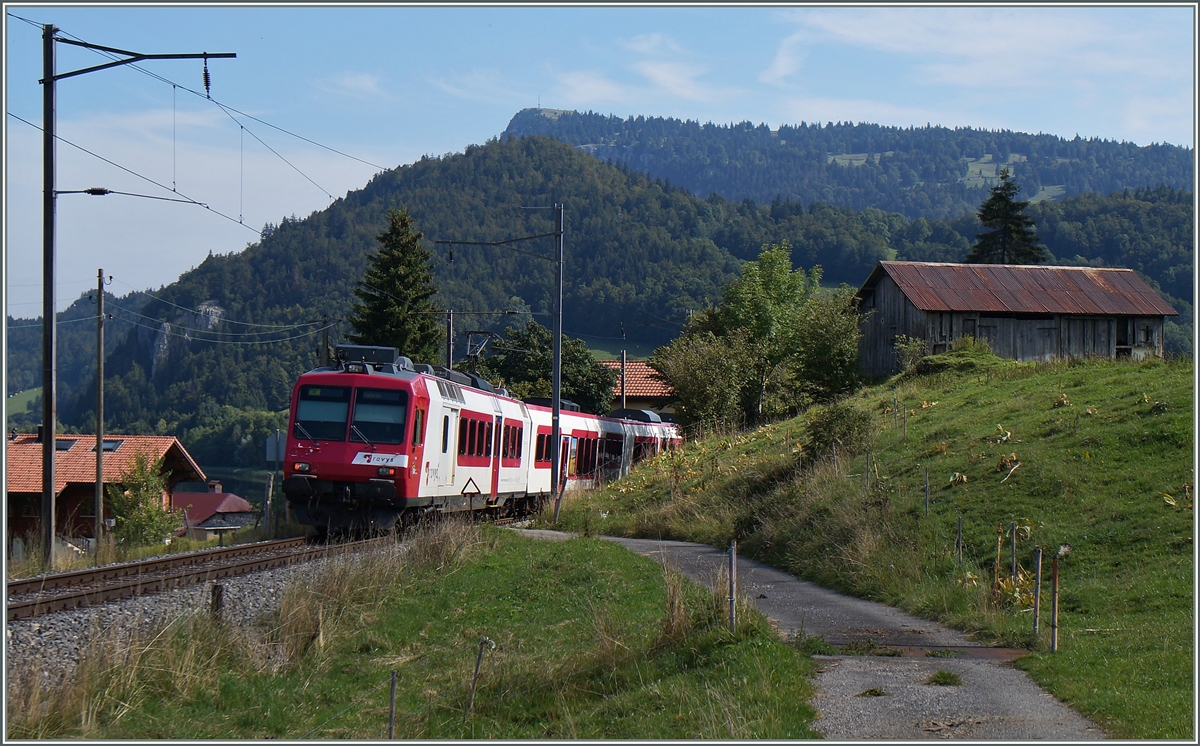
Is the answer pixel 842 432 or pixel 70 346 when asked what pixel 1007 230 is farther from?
pixel 70 346

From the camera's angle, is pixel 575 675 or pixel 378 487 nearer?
pixel 575 675

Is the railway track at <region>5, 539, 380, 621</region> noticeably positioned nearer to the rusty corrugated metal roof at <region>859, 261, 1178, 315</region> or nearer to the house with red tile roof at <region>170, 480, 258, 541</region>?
the rusty corrugated metal roof at <region>859, 261, 1178, 315</region>

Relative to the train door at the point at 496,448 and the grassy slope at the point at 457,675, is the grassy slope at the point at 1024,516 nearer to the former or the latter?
the train door at the point at 496,448

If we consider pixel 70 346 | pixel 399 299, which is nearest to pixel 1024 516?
pixel 399 299

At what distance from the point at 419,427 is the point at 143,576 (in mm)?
6215

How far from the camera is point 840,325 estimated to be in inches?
1772

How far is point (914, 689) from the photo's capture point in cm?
866

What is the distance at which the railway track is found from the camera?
12.2 meters

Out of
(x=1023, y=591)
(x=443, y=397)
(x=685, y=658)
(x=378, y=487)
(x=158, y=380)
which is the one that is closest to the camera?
(x=685, y=658)

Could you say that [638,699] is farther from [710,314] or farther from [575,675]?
[710,314]

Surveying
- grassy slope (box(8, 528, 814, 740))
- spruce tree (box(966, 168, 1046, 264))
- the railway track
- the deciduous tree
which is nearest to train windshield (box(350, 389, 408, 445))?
the railway track

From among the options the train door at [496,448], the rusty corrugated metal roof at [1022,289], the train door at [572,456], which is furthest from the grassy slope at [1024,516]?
the rusty corrugated metal roof at [1022,289]

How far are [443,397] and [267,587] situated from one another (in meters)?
7.26

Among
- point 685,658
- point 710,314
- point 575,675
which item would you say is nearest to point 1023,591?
point 685,658
